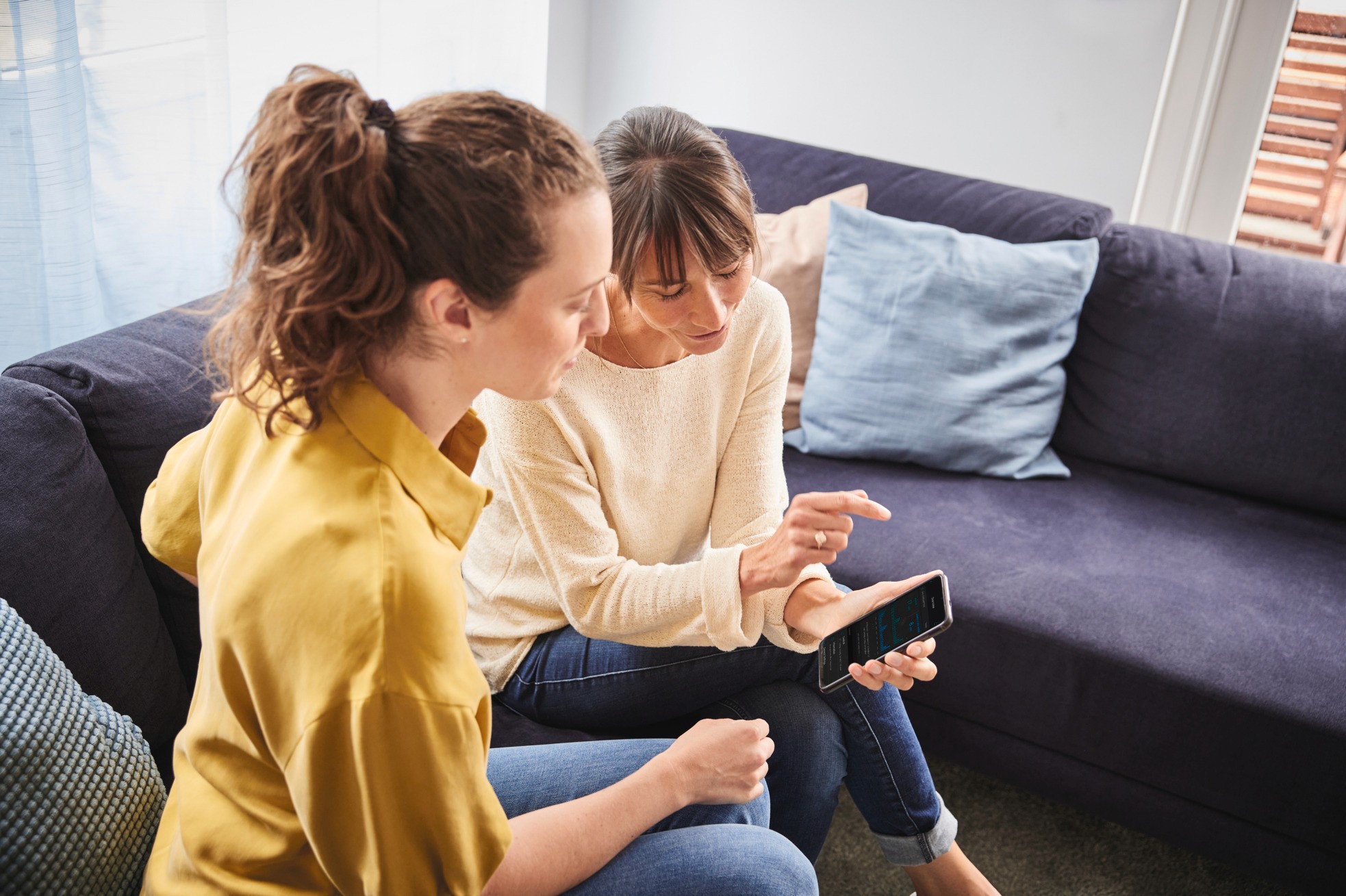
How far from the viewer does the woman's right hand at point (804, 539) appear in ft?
3.54

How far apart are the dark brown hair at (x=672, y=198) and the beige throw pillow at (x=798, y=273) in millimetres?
863

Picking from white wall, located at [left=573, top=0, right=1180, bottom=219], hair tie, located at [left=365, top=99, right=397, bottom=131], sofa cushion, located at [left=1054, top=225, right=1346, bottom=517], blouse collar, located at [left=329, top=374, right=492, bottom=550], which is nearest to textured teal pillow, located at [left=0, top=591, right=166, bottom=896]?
blouse collar, located at [left=329, top=374, right=492, bottom=550]

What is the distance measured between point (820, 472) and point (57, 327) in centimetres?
124

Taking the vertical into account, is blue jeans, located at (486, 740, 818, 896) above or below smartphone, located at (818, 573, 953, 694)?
below

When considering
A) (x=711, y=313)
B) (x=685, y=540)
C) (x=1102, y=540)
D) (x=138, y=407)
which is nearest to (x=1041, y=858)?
(x=1102, y=540)

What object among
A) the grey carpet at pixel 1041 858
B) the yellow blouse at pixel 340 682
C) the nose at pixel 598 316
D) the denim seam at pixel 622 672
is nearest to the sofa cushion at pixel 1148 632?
the grey carpet at pixel 1041 858

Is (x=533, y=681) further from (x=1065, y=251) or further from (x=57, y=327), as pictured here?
(x=1065, y=251)

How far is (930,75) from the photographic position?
8.43ft

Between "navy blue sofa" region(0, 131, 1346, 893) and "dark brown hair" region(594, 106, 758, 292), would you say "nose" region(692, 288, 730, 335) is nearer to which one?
"dark brown hair" region(594, 106, 758, 292)

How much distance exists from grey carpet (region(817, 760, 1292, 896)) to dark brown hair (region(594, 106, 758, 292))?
993 millimetres

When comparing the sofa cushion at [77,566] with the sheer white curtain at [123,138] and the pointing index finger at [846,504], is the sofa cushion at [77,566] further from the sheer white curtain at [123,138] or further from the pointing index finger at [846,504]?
the pointing index finger at [846,504]

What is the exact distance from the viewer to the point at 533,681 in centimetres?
126

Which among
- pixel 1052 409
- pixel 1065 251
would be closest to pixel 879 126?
pixel 1065 251

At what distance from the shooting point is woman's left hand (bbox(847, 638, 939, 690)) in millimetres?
1123
